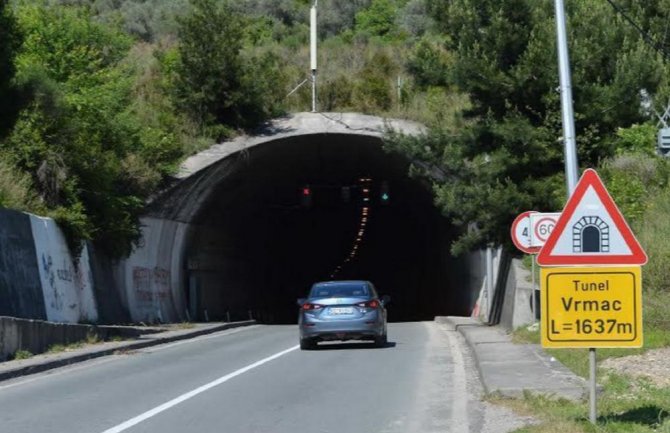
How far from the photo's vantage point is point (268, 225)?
2205 inches

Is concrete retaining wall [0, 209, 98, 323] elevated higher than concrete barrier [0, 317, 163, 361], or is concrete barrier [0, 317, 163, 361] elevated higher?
concrete retaining wall [0, 209, 98, 323]

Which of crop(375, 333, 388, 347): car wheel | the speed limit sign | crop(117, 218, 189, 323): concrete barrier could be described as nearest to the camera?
the speed limit sign

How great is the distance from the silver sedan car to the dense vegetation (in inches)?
220

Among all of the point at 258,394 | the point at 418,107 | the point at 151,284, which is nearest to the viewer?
the point at 258,394

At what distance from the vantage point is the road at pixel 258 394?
1270 cm

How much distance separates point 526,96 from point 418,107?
11324mm

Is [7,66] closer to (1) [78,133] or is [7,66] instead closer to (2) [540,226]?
(1) [78,133]

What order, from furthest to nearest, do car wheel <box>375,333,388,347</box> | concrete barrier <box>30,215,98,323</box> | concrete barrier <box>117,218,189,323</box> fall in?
concrete barrier <box>117,218,189,323</box> → concrete barrier <box>30,215,98,323</box> → car wheel <box>375,333,388,347</box>

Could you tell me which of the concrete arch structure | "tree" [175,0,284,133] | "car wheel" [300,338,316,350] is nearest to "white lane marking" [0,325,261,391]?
"car wheel" [300,338,316,350]

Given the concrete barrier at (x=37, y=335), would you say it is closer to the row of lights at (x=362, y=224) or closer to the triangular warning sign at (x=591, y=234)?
the triangular warning sign at (x=591, y=234)

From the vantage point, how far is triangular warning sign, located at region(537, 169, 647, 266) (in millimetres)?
10359

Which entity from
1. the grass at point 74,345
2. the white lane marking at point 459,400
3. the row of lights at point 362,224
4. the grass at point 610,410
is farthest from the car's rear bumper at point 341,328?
the row of lights at point 362,224

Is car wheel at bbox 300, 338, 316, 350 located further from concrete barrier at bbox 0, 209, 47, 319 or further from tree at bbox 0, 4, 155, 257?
tree at bbox 0, 4, 155, 257

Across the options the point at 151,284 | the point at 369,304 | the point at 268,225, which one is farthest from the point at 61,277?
the point at 268,225
